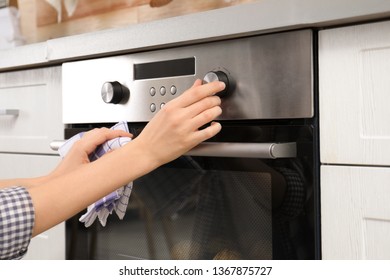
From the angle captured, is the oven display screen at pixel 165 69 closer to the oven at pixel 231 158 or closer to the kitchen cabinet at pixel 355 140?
the oven at pixel 231 158

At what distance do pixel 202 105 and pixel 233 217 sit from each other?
196 millimetres

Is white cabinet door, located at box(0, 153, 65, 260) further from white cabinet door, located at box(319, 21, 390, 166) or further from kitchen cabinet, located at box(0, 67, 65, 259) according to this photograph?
white cabinet door, located at box(319, 21, 390, 166)

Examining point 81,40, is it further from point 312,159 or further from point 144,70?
point 312,159

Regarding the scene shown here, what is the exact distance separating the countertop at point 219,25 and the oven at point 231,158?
24 millimetres

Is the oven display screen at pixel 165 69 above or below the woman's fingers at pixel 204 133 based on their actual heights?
above

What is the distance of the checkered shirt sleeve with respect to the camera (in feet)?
2.29

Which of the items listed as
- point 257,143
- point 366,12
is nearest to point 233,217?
point 257,143

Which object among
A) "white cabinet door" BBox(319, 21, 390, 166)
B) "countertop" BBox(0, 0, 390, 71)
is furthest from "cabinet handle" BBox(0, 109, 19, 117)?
"white cabinet door" BBox(319, 21, 390, 166)

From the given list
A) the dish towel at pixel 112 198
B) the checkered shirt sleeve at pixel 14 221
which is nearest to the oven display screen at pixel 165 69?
the dish towel at pixel 112 198

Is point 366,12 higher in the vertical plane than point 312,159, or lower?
higher

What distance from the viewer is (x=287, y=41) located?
0.80m

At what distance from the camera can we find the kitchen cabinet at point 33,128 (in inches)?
47.3

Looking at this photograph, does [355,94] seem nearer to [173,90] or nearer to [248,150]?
[248,150]

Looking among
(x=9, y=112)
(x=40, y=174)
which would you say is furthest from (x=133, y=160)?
(x=9, y=112)
